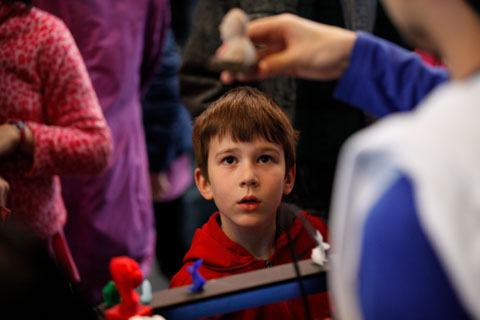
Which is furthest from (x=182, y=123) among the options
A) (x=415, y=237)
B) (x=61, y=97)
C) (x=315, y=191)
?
(x=415, y=237)

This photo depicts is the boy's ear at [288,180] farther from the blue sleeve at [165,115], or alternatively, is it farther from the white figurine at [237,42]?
the blue sleeve at [165,115]

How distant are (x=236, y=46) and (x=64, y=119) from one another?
0.39m

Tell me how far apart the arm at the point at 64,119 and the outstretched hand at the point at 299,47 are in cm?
34

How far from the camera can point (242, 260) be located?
0.93 meters

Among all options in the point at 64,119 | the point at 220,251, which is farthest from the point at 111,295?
the point at 64,119

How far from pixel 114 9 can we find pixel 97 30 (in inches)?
2.8

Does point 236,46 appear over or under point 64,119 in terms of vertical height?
over

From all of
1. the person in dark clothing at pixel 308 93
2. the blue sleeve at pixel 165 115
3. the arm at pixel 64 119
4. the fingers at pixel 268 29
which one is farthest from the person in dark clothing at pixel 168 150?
the fingers at pixel 268 29

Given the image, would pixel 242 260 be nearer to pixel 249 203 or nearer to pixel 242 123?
pixel 249 203

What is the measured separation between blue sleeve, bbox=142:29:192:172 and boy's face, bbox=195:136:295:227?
96cm

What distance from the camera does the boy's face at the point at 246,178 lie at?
0.91 meters

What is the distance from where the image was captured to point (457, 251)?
351 millimetres

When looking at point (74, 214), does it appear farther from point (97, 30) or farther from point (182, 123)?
point (182, 123)

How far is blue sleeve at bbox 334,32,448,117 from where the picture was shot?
0.76 m
